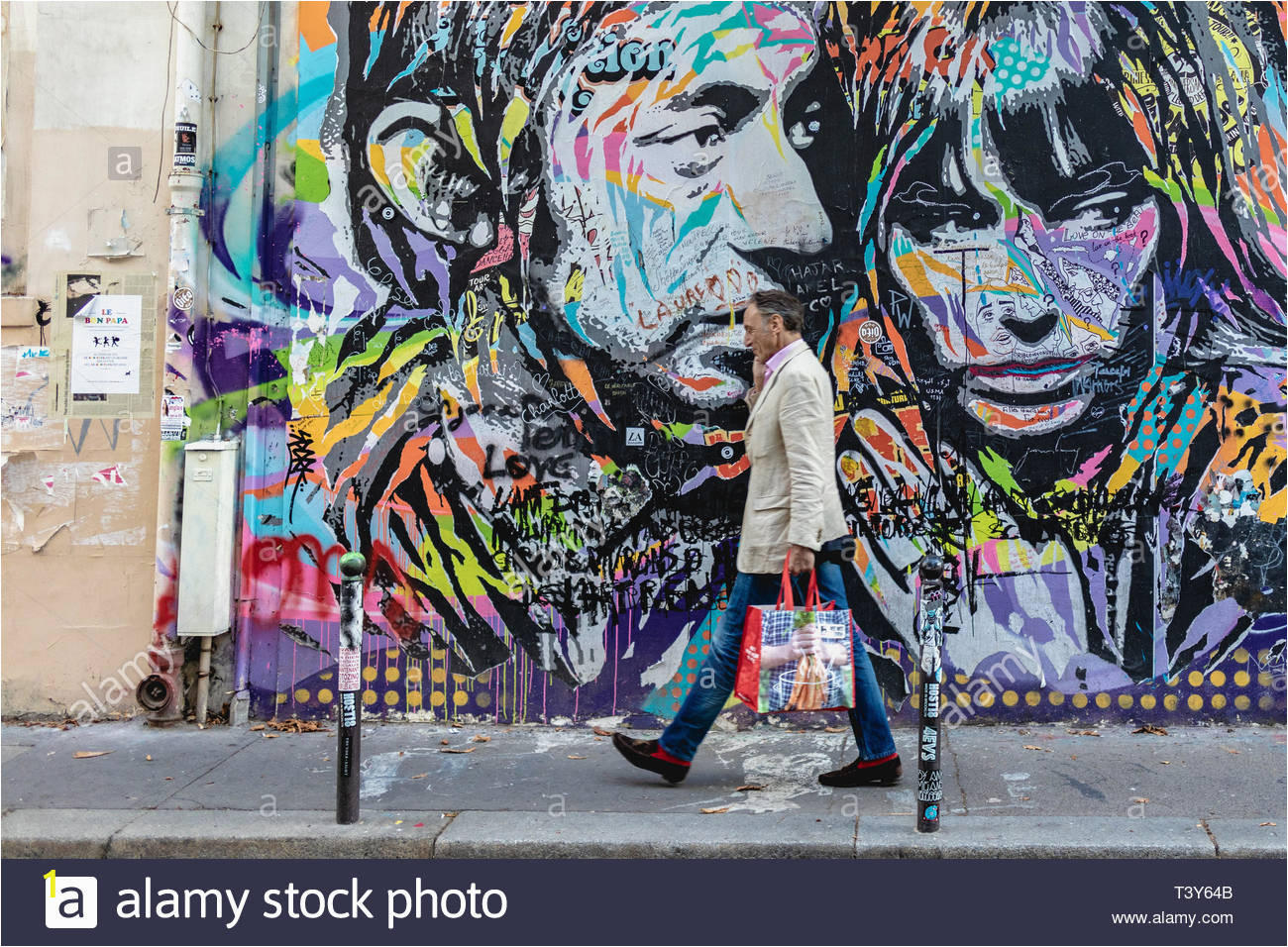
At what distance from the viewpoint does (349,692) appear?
525 cm

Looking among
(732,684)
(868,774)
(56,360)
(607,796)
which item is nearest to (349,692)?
(607,796)

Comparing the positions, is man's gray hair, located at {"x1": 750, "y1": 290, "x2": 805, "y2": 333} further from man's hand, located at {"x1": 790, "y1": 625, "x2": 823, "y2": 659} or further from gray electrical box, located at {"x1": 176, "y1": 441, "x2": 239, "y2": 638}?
gray electrical box, located at {"x1": 176, "y1": 441, "x2": 239, "y2": 638}

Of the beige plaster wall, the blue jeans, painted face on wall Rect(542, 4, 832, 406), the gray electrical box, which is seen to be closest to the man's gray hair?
painted face on wall Rect(542, 4, 832, 406)

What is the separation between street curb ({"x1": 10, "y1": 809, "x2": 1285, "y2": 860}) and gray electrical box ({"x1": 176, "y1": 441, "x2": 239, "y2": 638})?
155 cm

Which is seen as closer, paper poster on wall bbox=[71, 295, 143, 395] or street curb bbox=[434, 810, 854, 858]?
street curb bbox=[434, 810, 854, 858]

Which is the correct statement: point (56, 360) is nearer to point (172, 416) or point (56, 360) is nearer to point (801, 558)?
point (172, 416)

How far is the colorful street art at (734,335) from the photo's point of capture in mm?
6633

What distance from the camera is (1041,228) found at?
6641 mm

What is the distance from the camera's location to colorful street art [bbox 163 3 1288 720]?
6633 millimetres

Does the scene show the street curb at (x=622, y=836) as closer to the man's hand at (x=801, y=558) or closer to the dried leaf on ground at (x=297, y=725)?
the man's hand at (x=801, y=558)

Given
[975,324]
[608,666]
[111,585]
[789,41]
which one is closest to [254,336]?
[111,585]

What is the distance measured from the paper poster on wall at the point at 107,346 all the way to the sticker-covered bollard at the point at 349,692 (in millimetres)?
2467

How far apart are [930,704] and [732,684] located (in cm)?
102

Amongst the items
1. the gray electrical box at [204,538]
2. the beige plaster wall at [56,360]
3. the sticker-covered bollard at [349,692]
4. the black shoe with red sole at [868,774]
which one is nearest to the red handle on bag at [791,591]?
the black shoe with red sole at [868,774]
